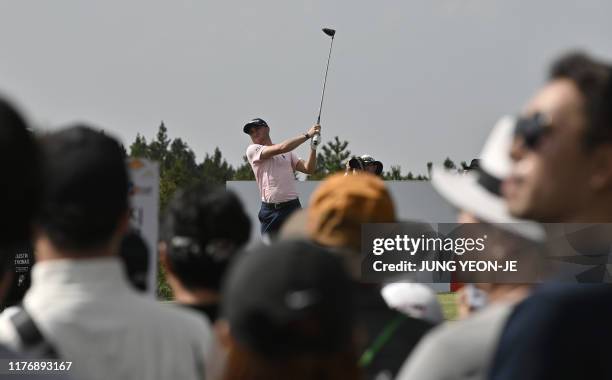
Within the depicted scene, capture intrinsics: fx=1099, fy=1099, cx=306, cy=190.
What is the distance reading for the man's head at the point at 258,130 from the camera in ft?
40.5

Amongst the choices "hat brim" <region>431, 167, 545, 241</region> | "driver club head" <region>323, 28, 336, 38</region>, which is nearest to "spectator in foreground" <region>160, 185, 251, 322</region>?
"hat brim" <region>431, 167, 545, 241</region>

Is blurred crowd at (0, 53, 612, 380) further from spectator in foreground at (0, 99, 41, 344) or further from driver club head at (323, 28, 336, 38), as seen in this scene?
driver club head at (323, 28, 336, 38)

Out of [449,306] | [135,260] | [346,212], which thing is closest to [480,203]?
[346,212]

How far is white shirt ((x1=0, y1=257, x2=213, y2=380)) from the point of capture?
271 centimetres

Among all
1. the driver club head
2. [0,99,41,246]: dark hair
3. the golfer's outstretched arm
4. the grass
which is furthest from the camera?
the driver club head

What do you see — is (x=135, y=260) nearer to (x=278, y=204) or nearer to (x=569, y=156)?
(x=569, y=156)

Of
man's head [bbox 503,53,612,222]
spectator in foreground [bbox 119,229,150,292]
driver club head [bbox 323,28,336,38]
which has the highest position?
driver club head [bbox 323,28,336,38]

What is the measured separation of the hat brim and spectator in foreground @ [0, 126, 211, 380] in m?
0.75

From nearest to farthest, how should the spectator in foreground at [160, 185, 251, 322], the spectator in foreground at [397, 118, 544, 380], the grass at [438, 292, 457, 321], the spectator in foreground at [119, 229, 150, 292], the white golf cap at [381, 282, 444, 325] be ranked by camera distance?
1. the spectator in foreground at [397, 118, 544, 380]
2. the spectator in foreground at [160, 185, 251, 322]
3. the white golf cap at [381, 282, 444, 325]
4. the spectator in foreground at [119, 229, 150, 292]
5. the grass at [438, 292, 457, 321]

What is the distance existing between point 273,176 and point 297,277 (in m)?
10.4

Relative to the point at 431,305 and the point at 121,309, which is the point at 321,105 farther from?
the point at 121,309

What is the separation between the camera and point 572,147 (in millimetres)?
2479

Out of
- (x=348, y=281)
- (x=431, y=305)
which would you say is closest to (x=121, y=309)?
(x=348, y=281)

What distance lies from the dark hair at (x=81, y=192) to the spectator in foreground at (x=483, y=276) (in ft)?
2.78
